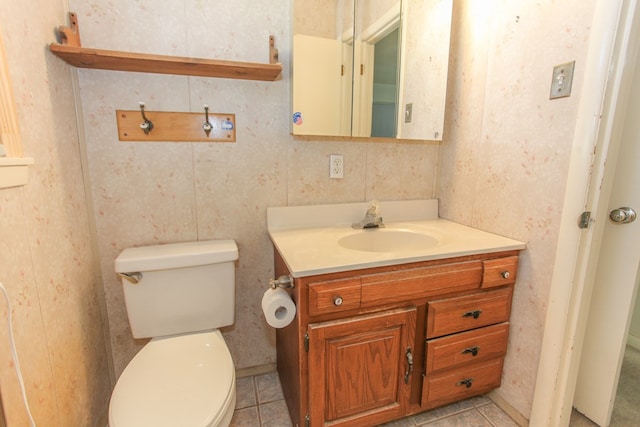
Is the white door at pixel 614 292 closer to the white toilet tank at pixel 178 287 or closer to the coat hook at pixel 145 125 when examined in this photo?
the white toilet tank at pixel 178 287

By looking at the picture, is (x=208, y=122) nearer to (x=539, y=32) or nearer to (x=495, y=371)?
(x=539, y=32)

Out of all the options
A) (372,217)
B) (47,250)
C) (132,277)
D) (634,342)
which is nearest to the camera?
(47,250)

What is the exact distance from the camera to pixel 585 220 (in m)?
1.05

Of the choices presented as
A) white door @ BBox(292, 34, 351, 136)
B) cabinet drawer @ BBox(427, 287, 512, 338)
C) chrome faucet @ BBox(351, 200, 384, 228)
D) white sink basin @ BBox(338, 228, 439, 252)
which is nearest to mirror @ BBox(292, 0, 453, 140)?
white door @ BBox(292, 34, 351, 136)

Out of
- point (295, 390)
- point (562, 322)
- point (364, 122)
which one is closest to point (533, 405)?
point (562, 322)

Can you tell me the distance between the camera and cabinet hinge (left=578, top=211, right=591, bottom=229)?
3.45 feet

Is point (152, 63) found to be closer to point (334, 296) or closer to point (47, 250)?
point (47, 250)

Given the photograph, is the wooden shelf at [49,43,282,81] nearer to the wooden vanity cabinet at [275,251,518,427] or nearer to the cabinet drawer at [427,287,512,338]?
the wooden vanity cabinet at [275,251,518,427]

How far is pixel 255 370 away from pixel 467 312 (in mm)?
1088

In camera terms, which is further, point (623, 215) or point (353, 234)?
point (353, 234)

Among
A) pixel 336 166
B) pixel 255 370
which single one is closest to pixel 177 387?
pixel 255 370

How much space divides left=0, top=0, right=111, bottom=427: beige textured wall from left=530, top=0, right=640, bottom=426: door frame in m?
1.66

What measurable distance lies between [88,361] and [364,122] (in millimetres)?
1517

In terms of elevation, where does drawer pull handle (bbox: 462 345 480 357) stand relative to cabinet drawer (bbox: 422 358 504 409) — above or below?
above
